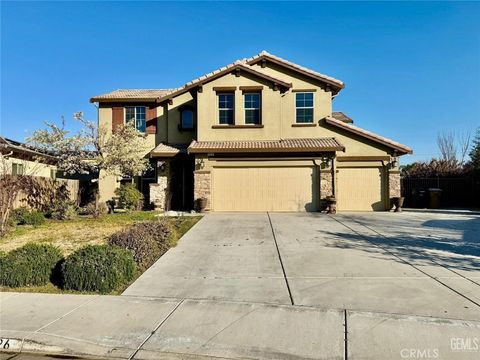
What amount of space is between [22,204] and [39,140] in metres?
3.25

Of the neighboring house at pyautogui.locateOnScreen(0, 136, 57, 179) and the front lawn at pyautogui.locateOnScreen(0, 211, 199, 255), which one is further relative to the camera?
the neighboring house at pyautogui.locateOnScreen(0, 136, 57, 179)

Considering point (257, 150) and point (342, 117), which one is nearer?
point (257, 150)

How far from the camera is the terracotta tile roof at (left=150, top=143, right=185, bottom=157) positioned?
16.9m

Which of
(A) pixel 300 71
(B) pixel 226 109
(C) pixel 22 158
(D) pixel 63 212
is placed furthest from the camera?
(C) pixel 22 158

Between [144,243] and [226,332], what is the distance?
4.33m

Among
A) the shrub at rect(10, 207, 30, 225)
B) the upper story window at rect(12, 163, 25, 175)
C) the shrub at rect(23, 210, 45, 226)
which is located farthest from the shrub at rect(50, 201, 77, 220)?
the upper story window at rect(12, 163, 25, 175)

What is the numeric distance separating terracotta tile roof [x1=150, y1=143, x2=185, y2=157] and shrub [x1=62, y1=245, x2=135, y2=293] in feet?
35.8

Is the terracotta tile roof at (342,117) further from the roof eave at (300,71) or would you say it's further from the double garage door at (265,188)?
the double garage door at (265,188)

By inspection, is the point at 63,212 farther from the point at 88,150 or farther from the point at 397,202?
the point at 397,202

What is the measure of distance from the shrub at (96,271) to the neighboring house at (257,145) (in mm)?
9505

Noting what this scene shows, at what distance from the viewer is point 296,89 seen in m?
17.5

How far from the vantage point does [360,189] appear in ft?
55.7

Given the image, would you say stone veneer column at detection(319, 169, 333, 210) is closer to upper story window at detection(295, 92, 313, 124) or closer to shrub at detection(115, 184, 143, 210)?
upper story window at detection(295, 92, 313, 124)

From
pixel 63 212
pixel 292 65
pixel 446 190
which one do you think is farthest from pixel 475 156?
pixel 63 212
